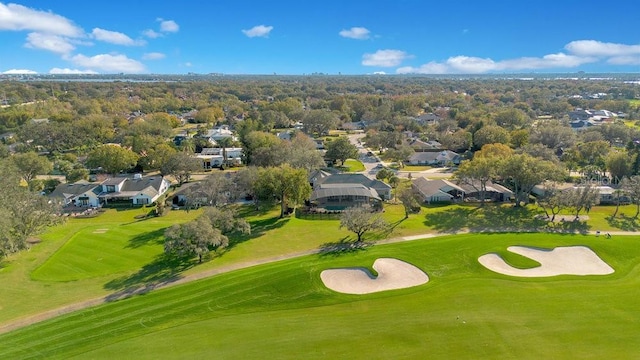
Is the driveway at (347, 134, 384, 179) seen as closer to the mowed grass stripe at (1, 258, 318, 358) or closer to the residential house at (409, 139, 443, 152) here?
the residential house at (409, 139, 443, 152)

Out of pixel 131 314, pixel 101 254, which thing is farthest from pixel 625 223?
pixel 101 254

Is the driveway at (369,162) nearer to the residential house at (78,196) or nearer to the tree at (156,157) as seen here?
the tree at (156,157)

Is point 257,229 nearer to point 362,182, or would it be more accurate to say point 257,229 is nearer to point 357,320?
point 362,182

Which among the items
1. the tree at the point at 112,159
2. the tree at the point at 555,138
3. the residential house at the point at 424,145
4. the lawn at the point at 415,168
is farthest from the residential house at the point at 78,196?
the tree at the point at 555,138

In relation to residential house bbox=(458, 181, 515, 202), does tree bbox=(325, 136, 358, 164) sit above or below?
above

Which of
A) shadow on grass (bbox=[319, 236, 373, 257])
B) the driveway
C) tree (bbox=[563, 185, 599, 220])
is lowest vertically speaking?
shadow on grass (bbox=[319, 236, 373, 257])

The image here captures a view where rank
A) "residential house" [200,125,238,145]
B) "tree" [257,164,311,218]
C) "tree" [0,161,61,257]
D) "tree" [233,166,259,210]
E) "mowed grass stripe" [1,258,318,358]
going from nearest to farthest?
"mowed grass stripe" [1,258,318,358], "tree" [0,161,61,257], "tree" [257,164,311,218], "tree" [233,166,259,210], "residential house" [200,125,238,145]

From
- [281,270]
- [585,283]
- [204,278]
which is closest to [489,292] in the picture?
[585,283]

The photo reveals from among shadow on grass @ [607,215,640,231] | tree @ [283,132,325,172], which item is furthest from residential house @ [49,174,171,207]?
shadow on grass @ [607,215,640,231]
